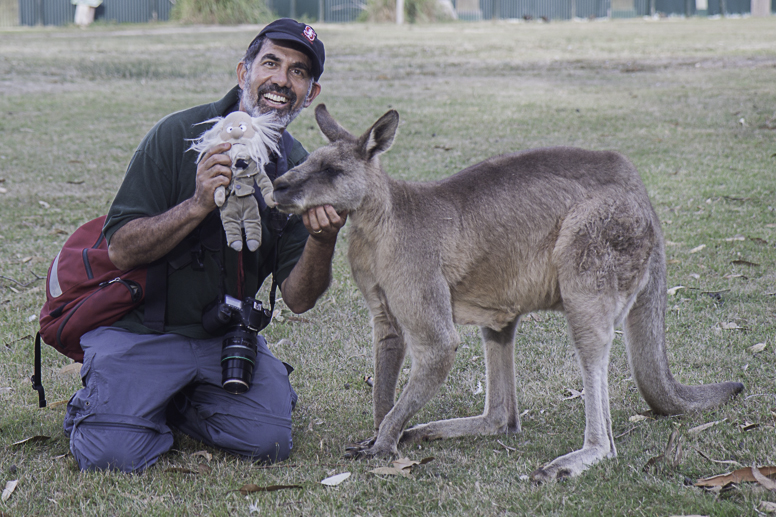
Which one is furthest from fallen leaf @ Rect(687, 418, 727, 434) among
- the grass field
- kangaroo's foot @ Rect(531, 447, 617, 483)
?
kangaroo's foot @ Rect(531, 447, 617, 483)

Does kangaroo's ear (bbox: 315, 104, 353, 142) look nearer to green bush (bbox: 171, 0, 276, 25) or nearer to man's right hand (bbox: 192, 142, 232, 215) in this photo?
man's right hand (bbox: 192, 142, 232, 215)

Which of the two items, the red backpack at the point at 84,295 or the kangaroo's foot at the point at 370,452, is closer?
the kangaroo's foot at the point at 370,452

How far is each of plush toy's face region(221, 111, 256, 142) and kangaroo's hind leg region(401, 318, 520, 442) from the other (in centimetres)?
130

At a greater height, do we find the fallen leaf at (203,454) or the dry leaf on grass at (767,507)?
the dry leaf on grass at (767,507)

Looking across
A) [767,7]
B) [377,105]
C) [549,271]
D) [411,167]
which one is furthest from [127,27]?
[549,271]

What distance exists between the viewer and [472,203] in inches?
122

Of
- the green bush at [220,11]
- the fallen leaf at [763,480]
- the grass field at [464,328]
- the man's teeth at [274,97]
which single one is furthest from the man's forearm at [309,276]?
the green bush at [220,11]

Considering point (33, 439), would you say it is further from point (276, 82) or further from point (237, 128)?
point (276, 82)

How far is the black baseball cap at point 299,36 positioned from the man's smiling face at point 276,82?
0.11ft

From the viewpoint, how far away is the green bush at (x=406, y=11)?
26.4 m

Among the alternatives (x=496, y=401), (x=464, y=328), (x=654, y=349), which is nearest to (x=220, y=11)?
(x=464, y=328)

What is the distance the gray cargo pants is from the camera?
118 inches

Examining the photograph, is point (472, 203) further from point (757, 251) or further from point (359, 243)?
point (757, 251)

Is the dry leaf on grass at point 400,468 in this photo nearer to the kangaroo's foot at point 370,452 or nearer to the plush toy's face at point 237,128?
the kangaroo's foot at point 370,452
